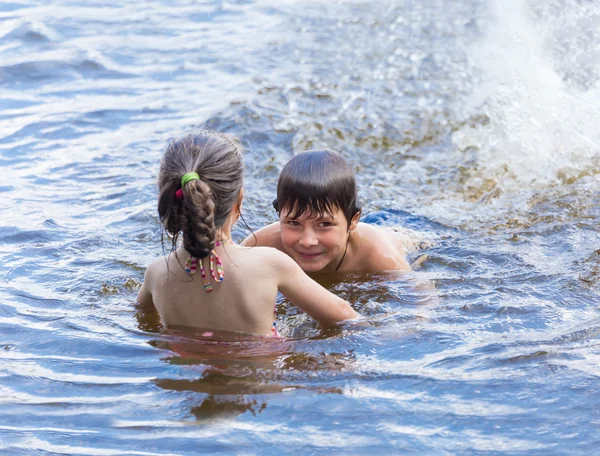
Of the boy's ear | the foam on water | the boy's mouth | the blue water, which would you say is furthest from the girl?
the foam on water

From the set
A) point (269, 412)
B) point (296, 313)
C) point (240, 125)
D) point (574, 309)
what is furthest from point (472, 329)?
point (240, 125)

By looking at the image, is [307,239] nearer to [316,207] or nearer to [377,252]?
[316,207]

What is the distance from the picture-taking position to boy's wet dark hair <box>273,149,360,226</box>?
15.5 feet

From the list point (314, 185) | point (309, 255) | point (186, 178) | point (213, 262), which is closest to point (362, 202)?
point (309, 255)

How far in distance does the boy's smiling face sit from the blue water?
0.99 feet

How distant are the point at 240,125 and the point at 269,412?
5565mm

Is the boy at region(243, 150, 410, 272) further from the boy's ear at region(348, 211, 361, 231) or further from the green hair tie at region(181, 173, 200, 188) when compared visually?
the green hair tie at region(181, 173, 200, 188)

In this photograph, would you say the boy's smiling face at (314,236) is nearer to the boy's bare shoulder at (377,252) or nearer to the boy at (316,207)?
the boy at (316,207)

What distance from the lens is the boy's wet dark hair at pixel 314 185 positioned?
4727mm

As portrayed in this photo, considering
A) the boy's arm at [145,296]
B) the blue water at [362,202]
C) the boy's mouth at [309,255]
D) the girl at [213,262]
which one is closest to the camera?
the blue water at [362,202]

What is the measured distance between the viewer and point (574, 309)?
176 inches

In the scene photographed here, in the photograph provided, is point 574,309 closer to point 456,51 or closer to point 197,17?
point 456,51

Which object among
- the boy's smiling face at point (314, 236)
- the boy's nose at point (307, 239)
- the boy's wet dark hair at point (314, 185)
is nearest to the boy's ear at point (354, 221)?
the boy's smiling face at point (314, 236)

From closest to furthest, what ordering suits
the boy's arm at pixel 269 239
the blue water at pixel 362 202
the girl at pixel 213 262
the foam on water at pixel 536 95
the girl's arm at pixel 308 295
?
the blue water at pixel 362 202 → the girl at pixel 213 262 → the girl's arm at pixel 308 295 → the boy's arm at pixel 269 239 → the foam on water at pixel 536 95
